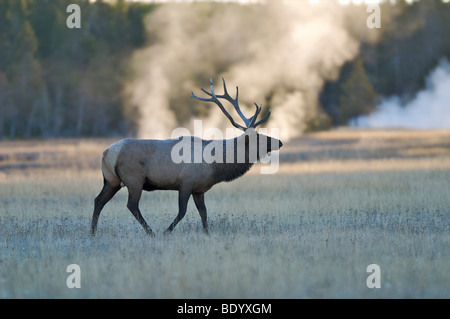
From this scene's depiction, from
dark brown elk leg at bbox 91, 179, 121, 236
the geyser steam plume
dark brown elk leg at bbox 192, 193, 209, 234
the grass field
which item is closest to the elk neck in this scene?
dark brown elk leg at bbox 192, 193, 209, 234

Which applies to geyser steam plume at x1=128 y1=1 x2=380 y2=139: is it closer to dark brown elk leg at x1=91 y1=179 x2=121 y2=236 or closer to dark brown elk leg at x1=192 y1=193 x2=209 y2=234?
dark brown elk leg at x1=192 y1=193 x2=209 y2=234

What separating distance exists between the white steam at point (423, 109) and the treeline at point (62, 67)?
2135 centimetres

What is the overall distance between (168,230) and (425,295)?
16.0ft

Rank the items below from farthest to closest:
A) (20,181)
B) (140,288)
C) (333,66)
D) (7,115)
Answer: (333,66), (7,115), (20,181), (140,288)

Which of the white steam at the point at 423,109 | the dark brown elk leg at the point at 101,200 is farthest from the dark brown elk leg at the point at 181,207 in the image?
the white steam at the point at 423,109

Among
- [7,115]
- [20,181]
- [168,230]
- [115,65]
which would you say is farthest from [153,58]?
[168,230]

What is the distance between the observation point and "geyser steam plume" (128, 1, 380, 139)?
47500 mm

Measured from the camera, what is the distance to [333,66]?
5659 centimetres

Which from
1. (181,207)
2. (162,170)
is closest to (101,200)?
(162,170)

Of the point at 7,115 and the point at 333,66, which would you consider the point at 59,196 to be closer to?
the point at 7,115

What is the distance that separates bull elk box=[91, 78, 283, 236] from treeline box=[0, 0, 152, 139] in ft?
142

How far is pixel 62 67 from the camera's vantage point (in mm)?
57625

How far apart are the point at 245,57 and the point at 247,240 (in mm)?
44721
